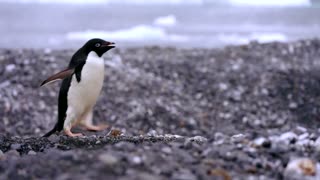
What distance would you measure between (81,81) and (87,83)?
5cm

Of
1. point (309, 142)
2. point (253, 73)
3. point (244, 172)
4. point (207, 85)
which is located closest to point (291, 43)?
point (253, 73)

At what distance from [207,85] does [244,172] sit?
14.4 feet

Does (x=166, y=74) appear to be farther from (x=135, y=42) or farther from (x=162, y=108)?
(x=135, y=42)

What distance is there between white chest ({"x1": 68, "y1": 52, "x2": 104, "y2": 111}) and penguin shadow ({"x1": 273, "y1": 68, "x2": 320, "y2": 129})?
2536 millimetres

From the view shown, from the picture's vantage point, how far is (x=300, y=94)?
6.44 m

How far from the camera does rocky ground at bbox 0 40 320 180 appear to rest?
11.2 ft

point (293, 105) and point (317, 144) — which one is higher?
point (317, 144)

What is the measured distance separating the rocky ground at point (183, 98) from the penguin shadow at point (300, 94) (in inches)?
0.4

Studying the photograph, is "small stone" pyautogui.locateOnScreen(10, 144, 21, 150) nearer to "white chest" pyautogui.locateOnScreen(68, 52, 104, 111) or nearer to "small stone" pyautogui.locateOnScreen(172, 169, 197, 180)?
"white chest" pyautogui.locateOnScreen(68, 52, 104, 111)

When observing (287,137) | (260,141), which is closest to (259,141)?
(260,141)

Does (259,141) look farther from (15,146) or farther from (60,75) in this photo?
(60,75)

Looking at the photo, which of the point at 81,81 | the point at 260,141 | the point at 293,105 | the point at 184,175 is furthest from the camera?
the point at 293,105

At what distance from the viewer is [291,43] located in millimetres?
8117

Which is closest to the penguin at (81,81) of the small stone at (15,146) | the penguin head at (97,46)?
the penguin head at (97,46)
